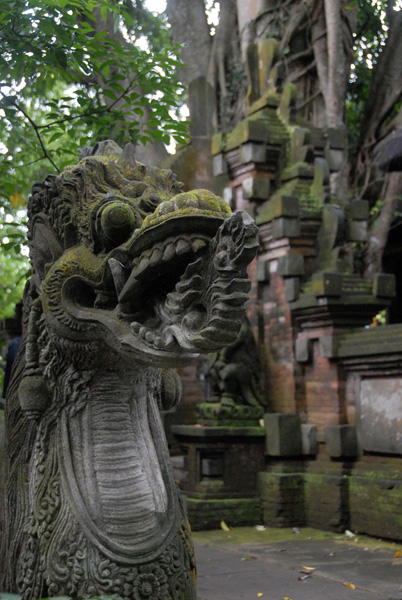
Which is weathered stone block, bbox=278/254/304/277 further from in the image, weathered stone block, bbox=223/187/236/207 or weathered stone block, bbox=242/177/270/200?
weathered stone block, bbox=223/187/236/207

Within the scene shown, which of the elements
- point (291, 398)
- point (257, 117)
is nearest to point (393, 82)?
point (257, 117)

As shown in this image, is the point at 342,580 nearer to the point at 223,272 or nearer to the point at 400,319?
the point at 223,272

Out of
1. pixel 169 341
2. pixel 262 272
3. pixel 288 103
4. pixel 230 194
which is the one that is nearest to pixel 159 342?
pixel 169 341

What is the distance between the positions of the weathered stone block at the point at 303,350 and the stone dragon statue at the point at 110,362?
5521 mm

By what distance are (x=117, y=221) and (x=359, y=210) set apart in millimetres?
6618

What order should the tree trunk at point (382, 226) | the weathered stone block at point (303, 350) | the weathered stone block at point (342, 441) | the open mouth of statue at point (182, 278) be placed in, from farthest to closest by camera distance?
the tree trunk at point (382, 226) → the weathered stone block at point (303, 350) → the weathered stone block at point (342, 441) → the open mouth of statue at point (182, 278)

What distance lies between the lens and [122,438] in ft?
8.45

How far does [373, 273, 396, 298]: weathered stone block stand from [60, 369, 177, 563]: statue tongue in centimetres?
573

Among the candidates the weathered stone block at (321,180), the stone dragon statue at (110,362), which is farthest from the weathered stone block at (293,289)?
the stone dragon statue at (110,362)

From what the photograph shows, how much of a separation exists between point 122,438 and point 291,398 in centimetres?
598

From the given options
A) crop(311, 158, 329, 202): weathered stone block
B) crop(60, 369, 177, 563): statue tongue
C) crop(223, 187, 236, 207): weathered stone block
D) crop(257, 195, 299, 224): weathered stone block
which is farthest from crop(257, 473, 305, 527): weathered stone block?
crop(60, 369, 177, 563): statue tongue

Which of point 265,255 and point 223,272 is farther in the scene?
point 265,255

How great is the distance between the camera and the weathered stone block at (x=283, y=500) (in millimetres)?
7949

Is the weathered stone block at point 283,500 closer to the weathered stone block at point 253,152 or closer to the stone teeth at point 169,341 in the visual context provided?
the weathered stone block at point 253,152
